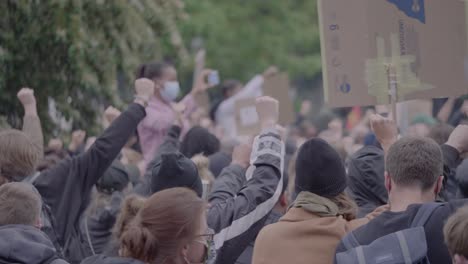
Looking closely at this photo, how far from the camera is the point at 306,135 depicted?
613 inches

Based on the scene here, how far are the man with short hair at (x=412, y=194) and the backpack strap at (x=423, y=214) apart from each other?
0.7 inches

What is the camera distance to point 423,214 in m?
4.90

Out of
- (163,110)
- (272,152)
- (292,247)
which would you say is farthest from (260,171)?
(163,110)

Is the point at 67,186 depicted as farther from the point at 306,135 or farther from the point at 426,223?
the point at 306,135

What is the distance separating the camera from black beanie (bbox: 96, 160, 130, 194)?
27.1ft

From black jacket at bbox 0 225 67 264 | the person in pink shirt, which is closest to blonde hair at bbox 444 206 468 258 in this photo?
black jacket at bbox 0 225 67 264

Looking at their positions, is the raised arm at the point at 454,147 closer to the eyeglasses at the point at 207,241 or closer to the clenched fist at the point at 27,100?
the eyeglasses at the point at 207,241

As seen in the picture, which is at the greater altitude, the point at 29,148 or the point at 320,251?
the point at 29,148

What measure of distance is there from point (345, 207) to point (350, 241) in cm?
41

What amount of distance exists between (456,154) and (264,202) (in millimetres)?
1181

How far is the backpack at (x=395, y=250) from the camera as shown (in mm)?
4758

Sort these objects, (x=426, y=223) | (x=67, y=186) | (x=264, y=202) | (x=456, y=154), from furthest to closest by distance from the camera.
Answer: (x=67, y=186)
(x=456, y=154)
(x=264, y=202)
(x=426, y=223)

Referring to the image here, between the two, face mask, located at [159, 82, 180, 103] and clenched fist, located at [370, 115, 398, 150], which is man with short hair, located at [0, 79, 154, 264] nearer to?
clenched fist, located at [370, 115, 398, 150]

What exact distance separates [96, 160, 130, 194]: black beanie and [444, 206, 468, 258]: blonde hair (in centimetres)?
431
